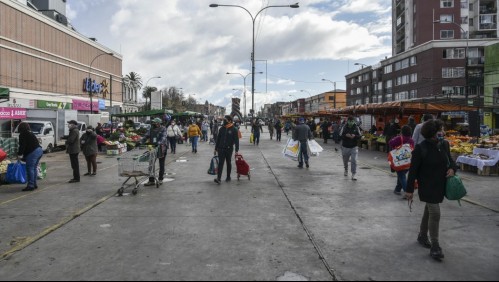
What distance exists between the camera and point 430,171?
5.21m

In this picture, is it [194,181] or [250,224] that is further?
[194,181]

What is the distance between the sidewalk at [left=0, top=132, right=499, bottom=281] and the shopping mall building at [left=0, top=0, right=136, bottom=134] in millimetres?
32886

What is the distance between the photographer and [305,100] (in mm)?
158125

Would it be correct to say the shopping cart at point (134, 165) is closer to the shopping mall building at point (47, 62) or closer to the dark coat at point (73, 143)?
the dark coat at point (73, 143)

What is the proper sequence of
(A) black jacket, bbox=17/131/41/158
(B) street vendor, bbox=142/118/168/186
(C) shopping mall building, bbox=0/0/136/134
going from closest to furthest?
(A) black jacket, bbox=17/131/41/158 < (B) street vendor, bbox=142/118/168/186 < (C) shopping mall building, bbox=0/0/136/134

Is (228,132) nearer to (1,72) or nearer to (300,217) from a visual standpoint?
(300,217)

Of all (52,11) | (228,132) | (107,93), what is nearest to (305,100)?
(107,93)

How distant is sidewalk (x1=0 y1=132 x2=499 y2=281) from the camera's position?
179 inches

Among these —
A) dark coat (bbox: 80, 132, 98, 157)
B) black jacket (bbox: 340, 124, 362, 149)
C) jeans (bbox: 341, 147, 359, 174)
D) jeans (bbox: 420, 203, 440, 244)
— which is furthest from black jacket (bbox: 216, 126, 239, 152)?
jeans (bbox: 420, 203, 440, 244)

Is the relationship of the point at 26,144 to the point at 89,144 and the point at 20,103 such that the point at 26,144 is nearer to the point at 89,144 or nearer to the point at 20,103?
the point at 89,144

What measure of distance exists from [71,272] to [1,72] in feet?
157

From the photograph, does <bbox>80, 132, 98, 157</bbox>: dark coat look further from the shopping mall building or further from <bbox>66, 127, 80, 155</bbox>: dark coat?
the shopping mall building

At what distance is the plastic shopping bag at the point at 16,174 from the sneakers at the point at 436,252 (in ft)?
32.5

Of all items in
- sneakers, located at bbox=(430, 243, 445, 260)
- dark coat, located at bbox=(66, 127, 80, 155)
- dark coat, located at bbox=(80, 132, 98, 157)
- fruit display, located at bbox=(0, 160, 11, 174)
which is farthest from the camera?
dark coat, located at bbox=(80, 132, 98, 157)
